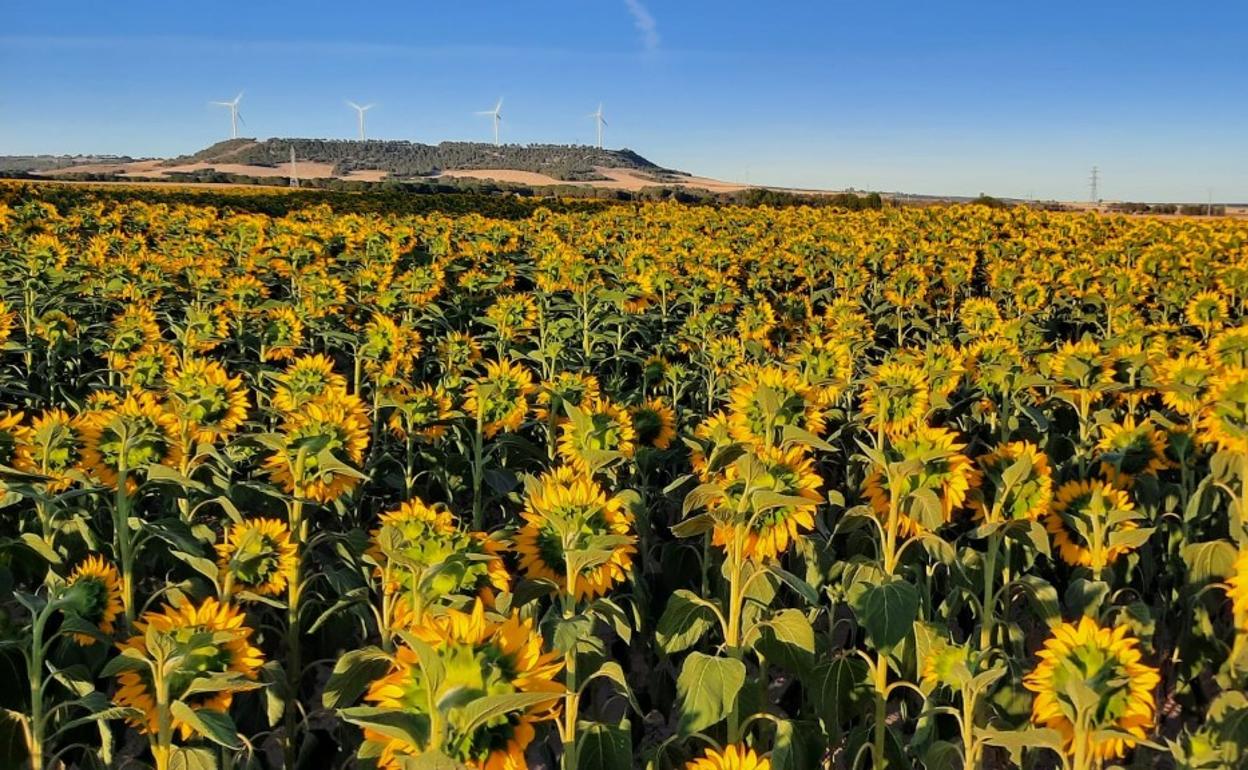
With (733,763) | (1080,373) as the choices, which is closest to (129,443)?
(733,763)

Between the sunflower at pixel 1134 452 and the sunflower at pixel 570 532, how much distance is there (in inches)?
108

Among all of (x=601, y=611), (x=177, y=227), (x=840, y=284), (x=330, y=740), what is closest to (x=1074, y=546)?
(x=601, y=611)

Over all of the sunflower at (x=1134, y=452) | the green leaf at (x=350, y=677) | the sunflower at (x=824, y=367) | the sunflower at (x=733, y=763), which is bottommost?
the green leaf at (x=350, y=677)

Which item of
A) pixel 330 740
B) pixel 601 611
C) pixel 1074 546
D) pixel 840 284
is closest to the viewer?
pixel 601 611

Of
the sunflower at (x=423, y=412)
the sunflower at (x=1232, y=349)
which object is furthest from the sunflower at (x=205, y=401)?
the sunflower at (x=1232, y=349)

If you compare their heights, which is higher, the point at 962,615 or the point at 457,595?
the point at 457,595

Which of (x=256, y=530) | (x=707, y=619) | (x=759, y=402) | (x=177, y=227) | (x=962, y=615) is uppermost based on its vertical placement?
(x=177, y=227)

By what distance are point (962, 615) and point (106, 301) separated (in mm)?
8238

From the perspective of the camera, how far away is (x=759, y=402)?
12.6 feet

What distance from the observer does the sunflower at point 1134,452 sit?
14.0 ft

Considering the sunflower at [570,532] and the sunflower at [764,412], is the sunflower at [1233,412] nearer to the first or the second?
the sunflower at [764,412]

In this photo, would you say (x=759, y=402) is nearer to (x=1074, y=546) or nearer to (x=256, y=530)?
(x=1074, y=546)

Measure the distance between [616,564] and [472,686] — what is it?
50.4 inches

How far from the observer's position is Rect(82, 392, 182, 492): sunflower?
3.32 meters
